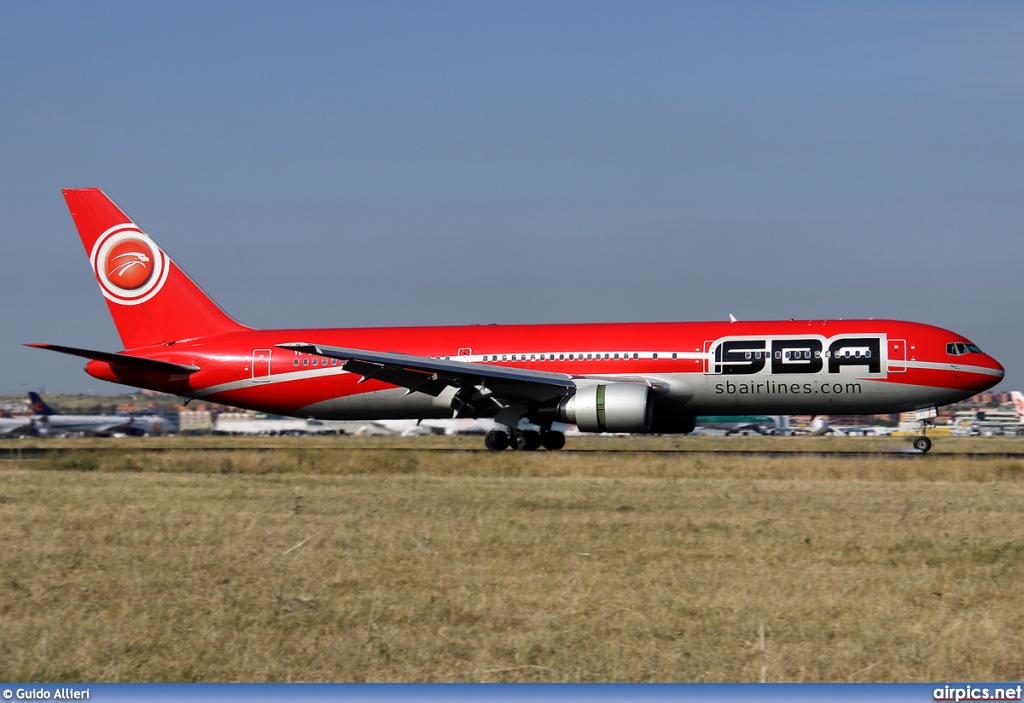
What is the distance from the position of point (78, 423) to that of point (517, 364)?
55.9 m

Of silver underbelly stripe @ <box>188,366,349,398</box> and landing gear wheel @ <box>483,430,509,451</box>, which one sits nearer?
landing gear wheel @ <box>483,430,509,451</box>

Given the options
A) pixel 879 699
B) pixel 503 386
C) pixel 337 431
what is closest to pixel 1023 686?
pixel 879 699

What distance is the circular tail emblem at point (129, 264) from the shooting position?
32.5 metres

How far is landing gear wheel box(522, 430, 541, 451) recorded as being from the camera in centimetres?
2962

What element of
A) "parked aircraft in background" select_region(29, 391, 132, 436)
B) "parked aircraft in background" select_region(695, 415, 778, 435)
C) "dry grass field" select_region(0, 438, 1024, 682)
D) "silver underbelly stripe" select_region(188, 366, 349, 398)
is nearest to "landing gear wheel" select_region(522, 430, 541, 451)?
"silver underbelly stripe" select_region(188, 366, 349, 398)

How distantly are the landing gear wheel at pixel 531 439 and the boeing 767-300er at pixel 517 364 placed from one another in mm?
31

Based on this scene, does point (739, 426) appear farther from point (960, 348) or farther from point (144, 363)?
point (144, 363)

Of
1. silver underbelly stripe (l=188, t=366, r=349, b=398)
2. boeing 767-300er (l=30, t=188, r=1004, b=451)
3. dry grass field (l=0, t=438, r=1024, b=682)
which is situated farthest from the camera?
silver underbelly stripe (l=188, t=366, r=349, b=398)

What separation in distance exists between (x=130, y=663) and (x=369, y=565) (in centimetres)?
376

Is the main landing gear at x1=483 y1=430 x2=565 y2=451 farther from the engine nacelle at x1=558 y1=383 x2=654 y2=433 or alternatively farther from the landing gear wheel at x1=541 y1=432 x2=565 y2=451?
the engine nacelle at x1=558 y1=383 x2=654 y2=433

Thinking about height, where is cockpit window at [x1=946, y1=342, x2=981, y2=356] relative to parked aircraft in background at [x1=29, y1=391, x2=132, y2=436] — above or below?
above

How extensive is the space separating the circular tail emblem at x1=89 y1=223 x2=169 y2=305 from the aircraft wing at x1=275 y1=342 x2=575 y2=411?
6.42 m

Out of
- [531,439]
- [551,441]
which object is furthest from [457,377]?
[551,441]

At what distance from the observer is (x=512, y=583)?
10.3m
